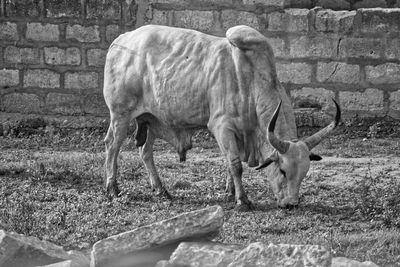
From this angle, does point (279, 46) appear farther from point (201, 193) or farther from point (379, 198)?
point (379, 198)

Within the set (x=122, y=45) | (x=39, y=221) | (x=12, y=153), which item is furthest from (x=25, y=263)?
(x=12, y=153)

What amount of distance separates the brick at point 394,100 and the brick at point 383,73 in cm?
15

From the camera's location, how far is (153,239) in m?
6.30

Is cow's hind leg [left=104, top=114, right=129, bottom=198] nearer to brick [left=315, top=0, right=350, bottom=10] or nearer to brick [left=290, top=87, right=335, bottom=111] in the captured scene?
brick [left=290, top=87, right=335, bottom=111]

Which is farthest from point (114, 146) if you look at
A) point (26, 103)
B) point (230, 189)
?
point (26, 103)

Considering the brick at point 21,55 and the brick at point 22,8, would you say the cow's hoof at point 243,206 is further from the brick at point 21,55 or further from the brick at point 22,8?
the brick at point 22,8

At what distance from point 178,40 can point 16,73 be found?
412 centimetres

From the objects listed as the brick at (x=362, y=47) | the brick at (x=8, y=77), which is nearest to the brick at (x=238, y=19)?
the brick at (x=362, y=47)

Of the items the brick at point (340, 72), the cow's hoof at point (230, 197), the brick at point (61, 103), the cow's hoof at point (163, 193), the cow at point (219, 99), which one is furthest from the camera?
the brick at point (61, 103)

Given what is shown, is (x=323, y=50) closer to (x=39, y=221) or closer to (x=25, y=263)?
(x=39, y=221)

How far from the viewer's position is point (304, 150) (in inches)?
347

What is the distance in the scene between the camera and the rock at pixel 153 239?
6.21m

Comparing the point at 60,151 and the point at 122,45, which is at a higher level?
the point at 122,45

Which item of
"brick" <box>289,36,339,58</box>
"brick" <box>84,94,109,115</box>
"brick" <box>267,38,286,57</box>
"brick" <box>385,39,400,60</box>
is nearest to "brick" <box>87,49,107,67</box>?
"brick" <box>84,94,109,115</box>
